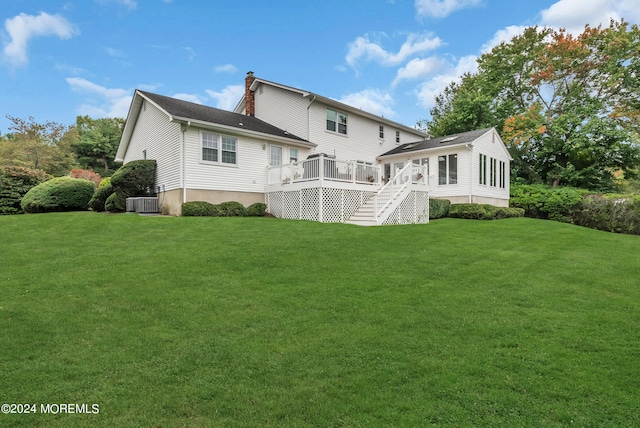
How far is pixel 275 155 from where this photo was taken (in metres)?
17.8

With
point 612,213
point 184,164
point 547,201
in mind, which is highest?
point 184,164

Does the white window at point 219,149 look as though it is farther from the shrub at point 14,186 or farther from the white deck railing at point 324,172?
the shrub at point 14,186

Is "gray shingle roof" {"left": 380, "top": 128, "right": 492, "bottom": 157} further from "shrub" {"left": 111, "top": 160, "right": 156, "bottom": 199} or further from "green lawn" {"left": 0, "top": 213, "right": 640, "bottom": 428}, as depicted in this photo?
"shrub" {"left": 111, "top": 160, "right": 156, "bottom": 199}

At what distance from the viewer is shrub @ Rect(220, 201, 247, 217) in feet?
49.3

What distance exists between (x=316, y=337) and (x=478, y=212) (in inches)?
640

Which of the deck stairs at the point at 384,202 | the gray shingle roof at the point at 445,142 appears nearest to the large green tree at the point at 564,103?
the gray shingle roof at the point at 445,142

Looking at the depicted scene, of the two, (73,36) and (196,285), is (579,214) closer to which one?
(196,285)

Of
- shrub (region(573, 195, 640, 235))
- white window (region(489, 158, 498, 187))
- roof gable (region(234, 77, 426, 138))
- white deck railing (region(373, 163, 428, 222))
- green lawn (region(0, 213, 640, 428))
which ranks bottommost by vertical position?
green lawn (region(0, 213, 640, 428))

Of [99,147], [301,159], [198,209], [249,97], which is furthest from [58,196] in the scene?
[99,147]

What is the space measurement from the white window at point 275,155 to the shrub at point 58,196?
9.99 metres

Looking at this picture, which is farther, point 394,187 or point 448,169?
point 448,169

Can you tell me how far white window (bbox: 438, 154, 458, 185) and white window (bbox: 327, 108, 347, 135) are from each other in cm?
607

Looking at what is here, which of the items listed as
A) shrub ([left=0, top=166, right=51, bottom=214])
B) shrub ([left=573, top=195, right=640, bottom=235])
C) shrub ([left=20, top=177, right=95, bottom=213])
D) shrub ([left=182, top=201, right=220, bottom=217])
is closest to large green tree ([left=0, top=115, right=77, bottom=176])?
shrub ([left=0, top=166, right=51, bottom=214])

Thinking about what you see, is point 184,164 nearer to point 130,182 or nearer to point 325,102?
point 130,182
